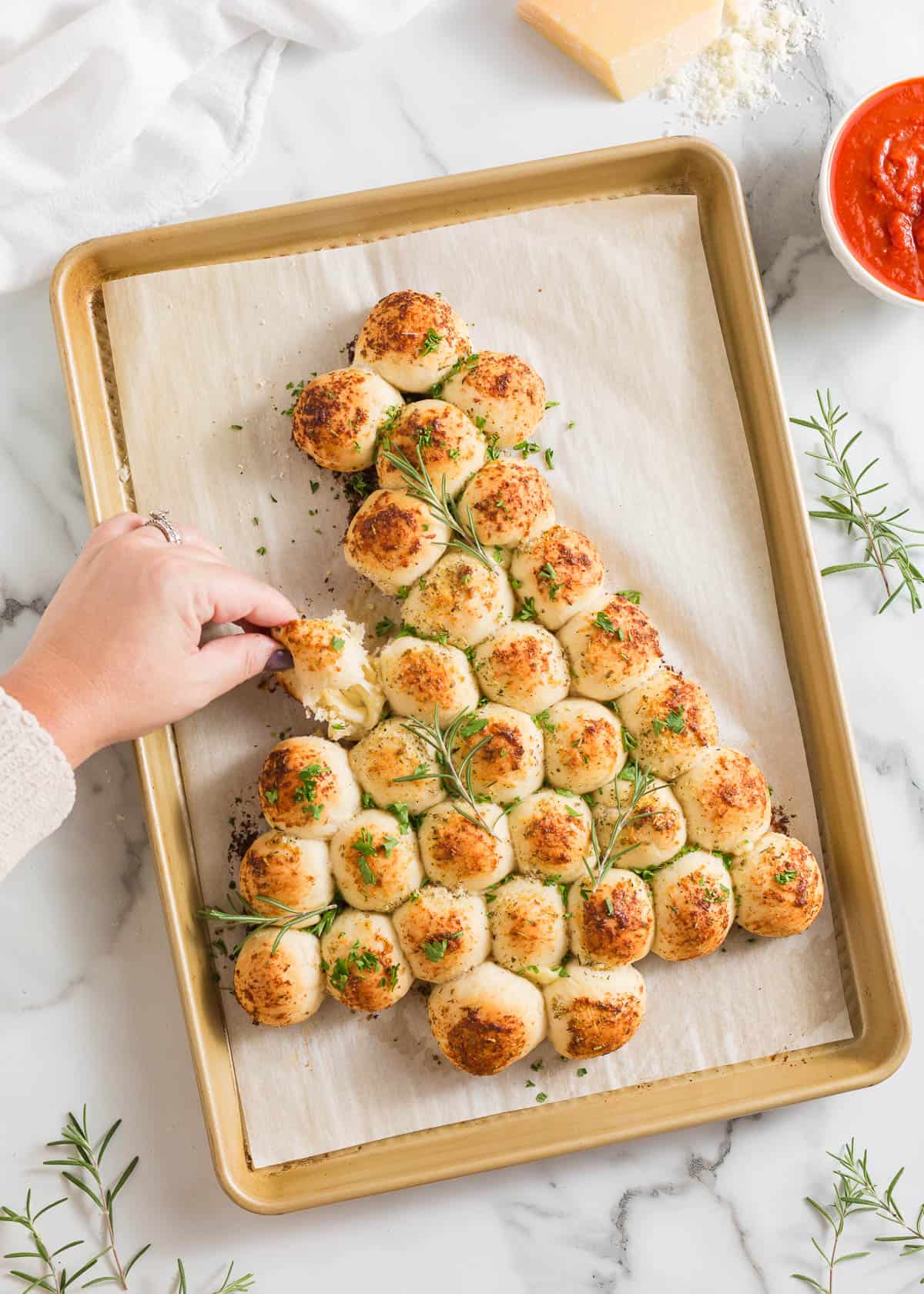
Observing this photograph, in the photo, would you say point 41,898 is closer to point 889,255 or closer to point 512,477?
point 512,477

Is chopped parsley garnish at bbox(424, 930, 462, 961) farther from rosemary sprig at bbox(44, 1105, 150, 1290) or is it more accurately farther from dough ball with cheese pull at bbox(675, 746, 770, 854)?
rosemary sprig at bbox(44, 1105, 150, 1290)

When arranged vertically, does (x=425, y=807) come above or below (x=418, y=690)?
below

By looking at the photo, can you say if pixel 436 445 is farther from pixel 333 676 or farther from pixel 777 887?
pixel 777 887

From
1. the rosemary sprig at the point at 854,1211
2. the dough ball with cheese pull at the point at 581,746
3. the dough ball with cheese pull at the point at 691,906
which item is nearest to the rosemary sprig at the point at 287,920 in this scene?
the dough ball with cheese pull at the point at 581,746

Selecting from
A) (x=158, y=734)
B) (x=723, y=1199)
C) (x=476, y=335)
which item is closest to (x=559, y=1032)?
(x=723, y=1199)

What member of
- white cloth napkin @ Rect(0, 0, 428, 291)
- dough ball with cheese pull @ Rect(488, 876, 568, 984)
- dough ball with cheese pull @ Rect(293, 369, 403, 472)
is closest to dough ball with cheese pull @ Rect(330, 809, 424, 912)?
dough ball with cheese pull @ Rect(488, 876, 568, 984)

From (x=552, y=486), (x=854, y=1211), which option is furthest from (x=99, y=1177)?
(x=552, y=486)
